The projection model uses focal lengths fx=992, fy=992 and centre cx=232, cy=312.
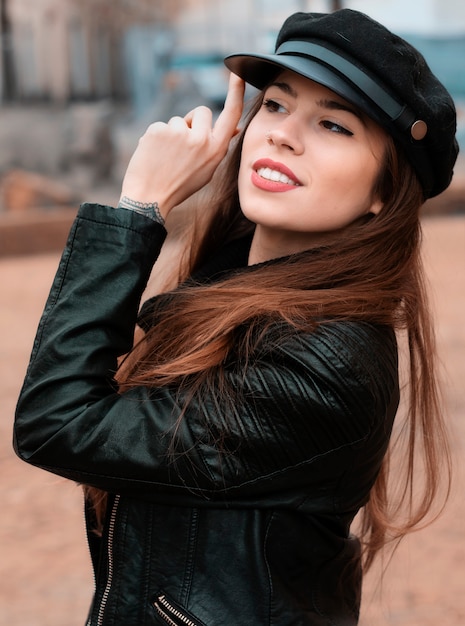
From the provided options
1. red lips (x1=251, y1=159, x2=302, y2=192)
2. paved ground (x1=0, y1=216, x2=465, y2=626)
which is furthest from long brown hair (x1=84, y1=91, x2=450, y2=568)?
paved ground (x1=0, y1=216, x2=465, y2=626)

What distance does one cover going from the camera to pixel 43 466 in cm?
148

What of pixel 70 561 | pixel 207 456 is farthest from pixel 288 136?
pixel 70 561

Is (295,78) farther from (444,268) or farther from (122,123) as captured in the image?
(122,123)

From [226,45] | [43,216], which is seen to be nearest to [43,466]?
[43,216]

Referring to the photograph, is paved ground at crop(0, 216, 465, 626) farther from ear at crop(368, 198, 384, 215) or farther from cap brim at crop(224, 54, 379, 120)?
cap brim at crop(224, 54, 379, 120)

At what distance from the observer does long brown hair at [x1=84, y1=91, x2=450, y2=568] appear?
1.51m

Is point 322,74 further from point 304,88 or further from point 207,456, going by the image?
point 207,456

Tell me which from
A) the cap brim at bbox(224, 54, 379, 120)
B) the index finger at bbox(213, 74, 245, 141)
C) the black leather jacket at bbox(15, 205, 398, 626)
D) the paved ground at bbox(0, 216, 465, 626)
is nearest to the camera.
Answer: the black leather jacket at bbox(15, 205, 398, 626)

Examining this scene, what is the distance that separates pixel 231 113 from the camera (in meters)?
1.77

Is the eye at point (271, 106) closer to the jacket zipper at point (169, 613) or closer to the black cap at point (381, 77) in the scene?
the black cap at point (381, 77)

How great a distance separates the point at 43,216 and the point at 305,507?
10320mm

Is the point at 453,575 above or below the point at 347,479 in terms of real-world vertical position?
below

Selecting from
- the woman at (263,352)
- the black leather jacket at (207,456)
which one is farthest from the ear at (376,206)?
the black leather jacket at (207,456)

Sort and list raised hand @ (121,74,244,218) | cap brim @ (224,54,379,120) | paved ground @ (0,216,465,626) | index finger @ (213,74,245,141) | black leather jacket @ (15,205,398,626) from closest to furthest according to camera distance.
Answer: black leather jacket @ (15,205,398,626) < cap brim @ (224,54,379,120) < raised hand @ (121,74,244,218) < index finger @ (213,74,245,141) < paved ground @ (0,216,465,626)
